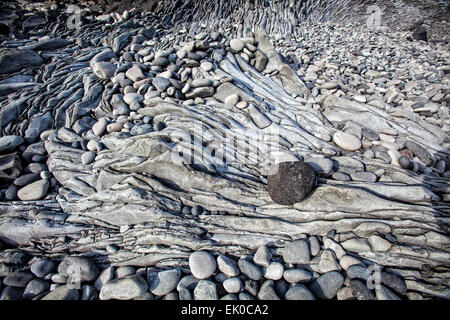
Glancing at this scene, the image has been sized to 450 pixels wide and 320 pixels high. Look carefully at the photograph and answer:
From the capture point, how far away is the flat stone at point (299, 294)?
2268 millimetres

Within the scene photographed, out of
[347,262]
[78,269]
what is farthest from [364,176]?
[78,269]

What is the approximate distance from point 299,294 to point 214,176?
188 cm

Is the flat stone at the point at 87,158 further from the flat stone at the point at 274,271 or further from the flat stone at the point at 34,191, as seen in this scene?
the flat stone at the point at 274,271

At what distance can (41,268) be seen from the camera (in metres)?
2.57

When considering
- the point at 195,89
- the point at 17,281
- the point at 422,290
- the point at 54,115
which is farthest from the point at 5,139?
the point at 422,290

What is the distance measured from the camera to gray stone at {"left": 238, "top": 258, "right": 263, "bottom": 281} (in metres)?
2.48

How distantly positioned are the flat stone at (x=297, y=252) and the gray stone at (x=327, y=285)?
0.82 feet

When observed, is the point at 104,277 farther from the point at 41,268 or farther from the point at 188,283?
the point at 188,283

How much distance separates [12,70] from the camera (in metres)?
5.18

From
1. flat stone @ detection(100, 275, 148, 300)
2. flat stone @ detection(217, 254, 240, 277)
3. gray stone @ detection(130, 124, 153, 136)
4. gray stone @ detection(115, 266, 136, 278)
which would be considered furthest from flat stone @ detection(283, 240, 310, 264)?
gray stone @ detection(130, 124, 153, 136)

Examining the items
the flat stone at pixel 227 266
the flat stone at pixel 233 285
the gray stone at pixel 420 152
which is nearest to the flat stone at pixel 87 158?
the flat stone at pixel 227 266
